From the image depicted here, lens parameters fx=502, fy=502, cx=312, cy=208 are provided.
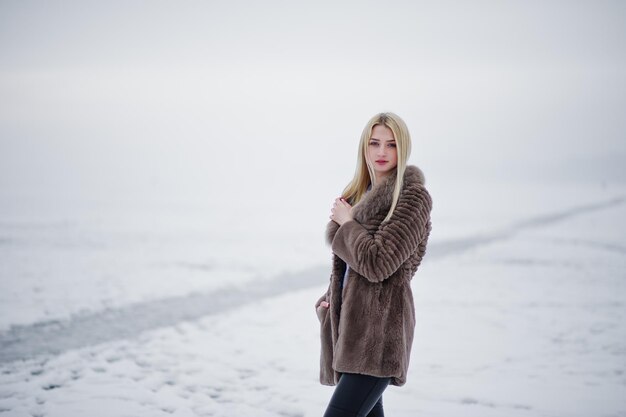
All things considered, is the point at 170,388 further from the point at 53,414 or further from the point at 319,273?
the point at 319,273

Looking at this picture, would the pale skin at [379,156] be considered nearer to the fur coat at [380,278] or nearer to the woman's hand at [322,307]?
the fur coat at [380,278]

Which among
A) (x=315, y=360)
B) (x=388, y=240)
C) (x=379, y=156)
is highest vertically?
(x=379, y=156)

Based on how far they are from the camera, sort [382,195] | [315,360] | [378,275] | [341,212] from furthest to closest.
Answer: [315,360] → [341,212] → [382,195] → [378,275]

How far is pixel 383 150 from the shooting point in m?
1.91

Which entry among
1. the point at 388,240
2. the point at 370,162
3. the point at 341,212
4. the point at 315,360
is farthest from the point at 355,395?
the point at 315,360

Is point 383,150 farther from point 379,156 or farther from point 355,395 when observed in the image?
point 355,395

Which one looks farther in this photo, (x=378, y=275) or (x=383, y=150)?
(x=383, y=150)

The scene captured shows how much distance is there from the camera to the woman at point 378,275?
1765mm

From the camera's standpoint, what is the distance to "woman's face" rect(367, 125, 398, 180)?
6.28 ft

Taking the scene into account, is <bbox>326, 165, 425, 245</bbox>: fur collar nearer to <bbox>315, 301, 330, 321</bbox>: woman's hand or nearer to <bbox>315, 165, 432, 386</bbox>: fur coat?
<bbox>315, 165, 432, 386</bbox>: fur coat

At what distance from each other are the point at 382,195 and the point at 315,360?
325 cm

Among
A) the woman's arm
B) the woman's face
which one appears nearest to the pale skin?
the woman's face

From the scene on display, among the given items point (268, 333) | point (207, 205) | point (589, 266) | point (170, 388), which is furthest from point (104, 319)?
point (207, 205)

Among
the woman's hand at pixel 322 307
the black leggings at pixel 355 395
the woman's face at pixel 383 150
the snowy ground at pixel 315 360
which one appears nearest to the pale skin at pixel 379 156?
the woman's face at pixel 383 150
